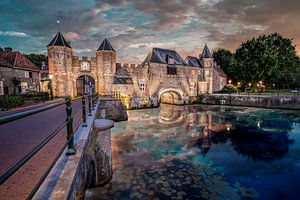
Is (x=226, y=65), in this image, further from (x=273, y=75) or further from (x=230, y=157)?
(x=230, y=157)

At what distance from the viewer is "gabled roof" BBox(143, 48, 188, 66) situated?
109ft

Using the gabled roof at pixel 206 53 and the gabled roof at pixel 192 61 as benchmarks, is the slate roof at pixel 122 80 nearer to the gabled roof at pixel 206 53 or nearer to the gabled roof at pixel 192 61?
the gabled roof at pixel 192 61

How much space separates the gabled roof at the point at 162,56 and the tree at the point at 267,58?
12229 mm

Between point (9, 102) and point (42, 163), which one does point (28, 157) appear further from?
point (9, 102)

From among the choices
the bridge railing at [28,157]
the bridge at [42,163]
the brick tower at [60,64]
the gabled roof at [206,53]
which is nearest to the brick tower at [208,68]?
the gabled roof at [206,53]

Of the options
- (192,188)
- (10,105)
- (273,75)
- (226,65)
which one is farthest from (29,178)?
(226,65)

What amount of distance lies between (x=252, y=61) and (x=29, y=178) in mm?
39945

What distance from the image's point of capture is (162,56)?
34.8 meters

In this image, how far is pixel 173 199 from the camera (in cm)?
659

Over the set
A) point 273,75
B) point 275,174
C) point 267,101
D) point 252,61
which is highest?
point 252,61

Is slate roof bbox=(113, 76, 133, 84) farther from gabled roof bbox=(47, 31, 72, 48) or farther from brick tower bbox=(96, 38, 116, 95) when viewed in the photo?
gabled roof bbox=(47, 31, 72, 48)

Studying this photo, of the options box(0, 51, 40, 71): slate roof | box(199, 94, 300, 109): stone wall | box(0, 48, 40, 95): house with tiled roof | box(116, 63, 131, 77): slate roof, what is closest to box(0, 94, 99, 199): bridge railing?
box(0, 48, 40, 95): house with tiled roof

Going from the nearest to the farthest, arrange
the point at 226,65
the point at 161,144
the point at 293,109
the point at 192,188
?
the point at 192,188
the point at 161,144
the point at 293,109
the point at 226,65

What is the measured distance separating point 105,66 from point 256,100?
90.2ft
